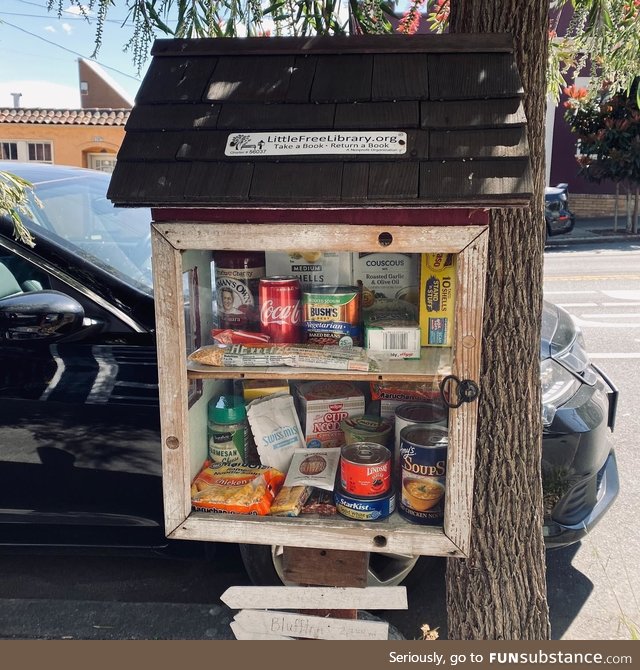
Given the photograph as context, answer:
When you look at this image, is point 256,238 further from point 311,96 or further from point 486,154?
point 486,154

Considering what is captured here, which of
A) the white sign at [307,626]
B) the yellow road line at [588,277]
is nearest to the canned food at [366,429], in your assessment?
the white sign at [307,626]

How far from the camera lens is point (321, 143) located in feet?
4.66

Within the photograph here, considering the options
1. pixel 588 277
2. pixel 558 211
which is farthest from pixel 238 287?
pixel 558 211

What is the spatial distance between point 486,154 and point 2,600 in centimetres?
272

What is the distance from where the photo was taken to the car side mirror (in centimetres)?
240

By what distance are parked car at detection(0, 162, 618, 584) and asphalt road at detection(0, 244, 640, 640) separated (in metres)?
0.31

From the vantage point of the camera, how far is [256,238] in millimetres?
1495

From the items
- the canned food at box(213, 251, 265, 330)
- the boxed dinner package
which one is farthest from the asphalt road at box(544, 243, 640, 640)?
the canned food at box(213, 251, 265, 330)

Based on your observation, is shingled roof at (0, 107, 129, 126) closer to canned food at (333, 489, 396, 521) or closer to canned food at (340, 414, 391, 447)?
canned food at (340, 414, 391, 447)

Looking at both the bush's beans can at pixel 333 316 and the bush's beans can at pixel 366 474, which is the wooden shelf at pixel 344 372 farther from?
the bush's beans can at pixel 366 474

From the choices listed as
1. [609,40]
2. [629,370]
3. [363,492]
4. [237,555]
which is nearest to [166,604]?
[237,555]

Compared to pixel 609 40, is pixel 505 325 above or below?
below

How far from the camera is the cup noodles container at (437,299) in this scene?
5.43 feet

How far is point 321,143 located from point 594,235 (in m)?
15.2
